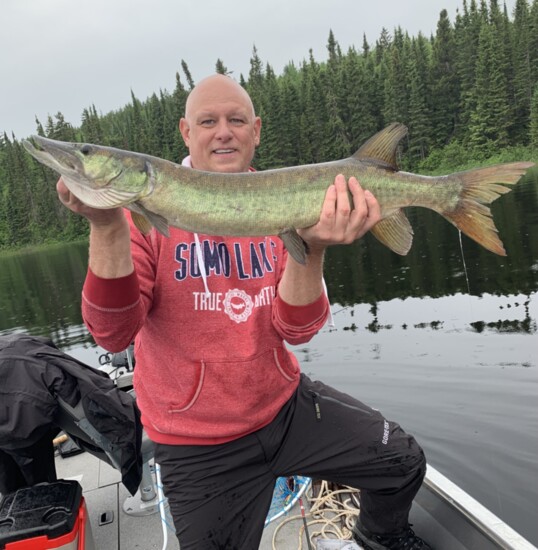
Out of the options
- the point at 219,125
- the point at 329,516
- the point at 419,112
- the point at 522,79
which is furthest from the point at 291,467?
the point at 522,79

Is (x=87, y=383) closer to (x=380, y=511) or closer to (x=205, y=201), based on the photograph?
(x=205, y=201)

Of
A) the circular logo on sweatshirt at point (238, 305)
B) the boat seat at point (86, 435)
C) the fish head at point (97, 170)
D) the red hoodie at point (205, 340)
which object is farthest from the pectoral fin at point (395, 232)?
the boat seat at point (86, 435)

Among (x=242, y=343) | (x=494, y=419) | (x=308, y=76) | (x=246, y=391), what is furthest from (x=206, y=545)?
(x=308, y=76)

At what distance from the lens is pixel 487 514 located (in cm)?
271

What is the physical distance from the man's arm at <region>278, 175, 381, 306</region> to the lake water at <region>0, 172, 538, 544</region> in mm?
3533

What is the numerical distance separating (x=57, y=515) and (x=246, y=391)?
1357 mm

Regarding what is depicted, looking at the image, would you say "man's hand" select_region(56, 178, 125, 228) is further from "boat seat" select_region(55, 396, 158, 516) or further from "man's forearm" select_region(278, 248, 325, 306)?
"boat seat" select_region(55, 396, 158, 516)

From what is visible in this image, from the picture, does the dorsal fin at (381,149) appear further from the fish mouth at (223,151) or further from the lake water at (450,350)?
the lake water at (450,350)

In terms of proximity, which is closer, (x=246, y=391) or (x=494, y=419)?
(x=246, y=391)

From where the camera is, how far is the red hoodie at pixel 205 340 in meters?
2.43

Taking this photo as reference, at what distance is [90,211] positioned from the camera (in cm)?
199

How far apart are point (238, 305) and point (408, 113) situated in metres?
58.9

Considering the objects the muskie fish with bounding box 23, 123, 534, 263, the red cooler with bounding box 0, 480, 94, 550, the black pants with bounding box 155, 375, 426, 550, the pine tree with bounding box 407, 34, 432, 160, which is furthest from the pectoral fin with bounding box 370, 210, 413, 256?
the pine tree with bounding box 407, 34, 432, 160

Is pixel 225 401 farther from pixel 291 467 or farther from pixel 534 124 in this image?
pixel 534 124
